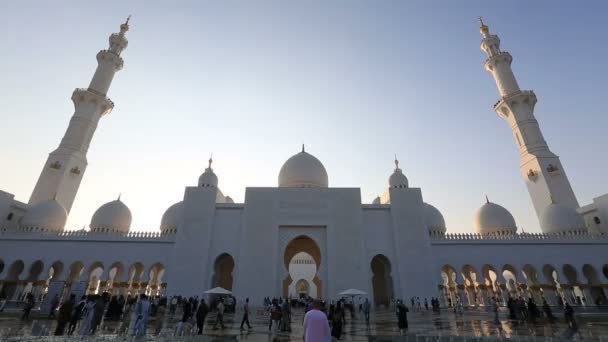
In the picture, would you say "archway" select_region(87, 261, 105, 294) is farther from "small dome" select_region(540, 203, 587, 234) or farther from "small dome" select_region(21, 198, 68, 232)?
"small dome" select_region(540, 203, 587, 234)

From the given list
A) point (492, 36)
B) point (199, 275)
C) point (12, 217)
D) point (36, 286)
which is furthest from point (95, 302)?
point (492, 36)

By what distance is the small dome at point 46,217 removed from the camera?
22266mm

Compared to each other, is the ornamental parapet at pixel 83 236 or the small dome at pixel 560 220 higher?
the small dome at pixel 560 220

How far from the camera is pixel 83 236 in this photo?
21.2 metres

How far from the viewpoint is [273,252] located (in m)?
20.6

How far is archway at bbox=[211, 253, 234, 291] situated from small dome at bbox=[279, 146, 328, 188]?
22.8ft

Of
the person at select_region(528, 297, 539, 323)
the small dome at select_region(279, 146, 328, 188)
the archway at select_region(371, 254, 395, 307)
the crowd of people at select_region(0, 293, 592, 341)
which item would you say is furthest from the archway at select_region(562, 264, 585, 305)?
the small dome at select_region(279, 146, 328, 188)

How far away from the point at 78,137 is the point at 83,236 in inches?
365

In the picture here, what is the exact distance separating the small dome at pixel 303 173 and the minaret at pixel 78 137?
16218 mm

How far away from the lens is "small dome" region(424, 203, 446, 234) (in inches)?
944

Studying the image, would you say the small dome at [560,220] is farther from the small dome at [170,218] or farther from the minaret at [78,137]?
the minaret at [78,137]

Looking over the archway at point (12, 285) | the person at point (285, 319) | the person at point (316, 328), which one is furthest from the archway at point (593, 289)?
the archway at point (12, 285)

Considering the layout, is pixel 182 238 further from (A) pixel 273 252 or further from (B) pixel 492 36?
(B) pixel 492 36

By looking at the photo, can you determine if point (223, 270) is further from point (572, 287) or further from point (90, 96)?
point (572, 287)
